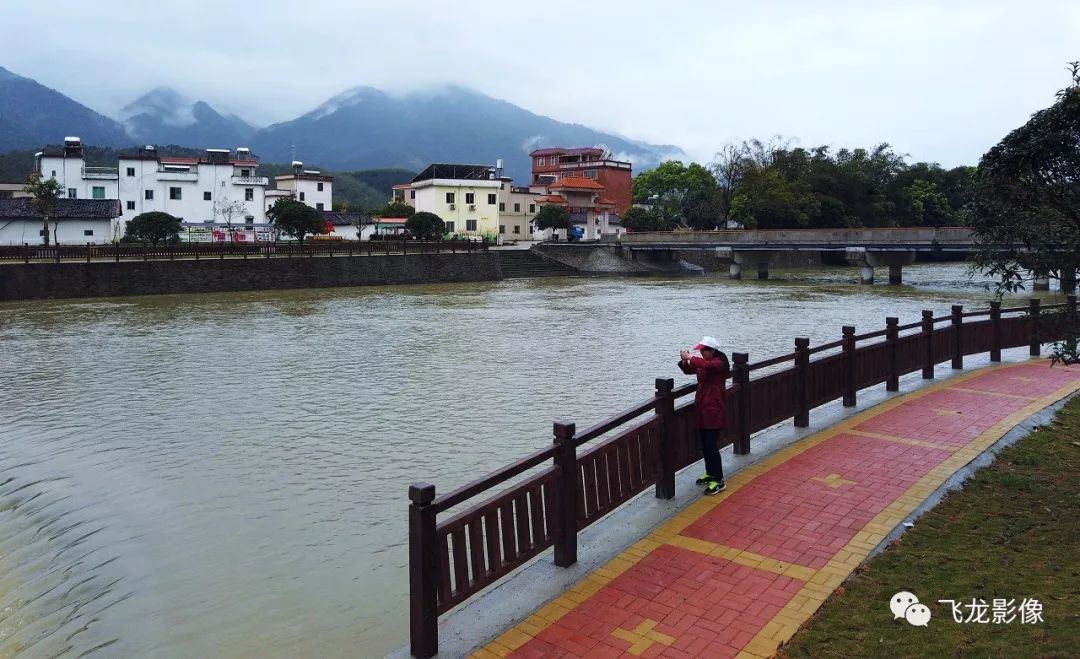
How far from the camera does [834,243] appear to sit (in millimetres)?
50500

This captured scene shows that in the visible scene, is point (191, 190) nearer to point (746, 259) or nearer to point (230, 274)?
point (230, 274)

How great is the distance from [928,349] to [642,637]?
31.5 feet

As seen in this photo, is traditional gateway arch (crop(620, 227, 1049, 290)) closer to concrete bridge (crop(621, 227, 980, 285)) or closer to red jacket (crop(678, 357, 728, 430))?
concrete bridge (crop(621, 227, 980, 285))

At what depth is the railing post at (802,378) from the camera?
9391 mm

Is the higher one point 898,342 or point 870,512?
point 898,342

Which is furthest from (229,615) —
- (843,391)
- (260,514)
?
(843,391)

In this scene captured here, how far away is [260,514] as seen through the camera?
8.91 meters

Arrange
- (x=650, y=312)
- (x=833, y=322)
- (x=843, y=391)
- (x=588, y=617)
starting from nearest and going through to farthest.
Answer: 1. (x=588, y=617)
2. (x=843, y=391)
3. (x=833, y=322)
4. (x=650, y=312)

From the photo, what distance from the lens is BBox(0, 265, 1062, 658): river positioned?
6656 millimetres

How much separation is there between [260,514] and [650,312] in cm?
2574

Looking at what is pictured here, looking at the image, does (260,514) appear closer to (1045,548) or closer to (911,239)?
(1045,548)

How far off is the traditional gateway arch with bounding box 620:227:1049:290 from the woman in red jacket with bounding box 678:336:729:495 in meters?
38.6

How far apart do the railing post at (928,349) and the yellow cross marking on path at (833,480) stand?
224 inches

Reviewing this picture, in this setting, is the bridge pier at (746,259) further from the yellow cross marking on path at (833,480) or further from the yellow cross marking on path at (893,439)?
the yellow cross marking on path at (833,480)
